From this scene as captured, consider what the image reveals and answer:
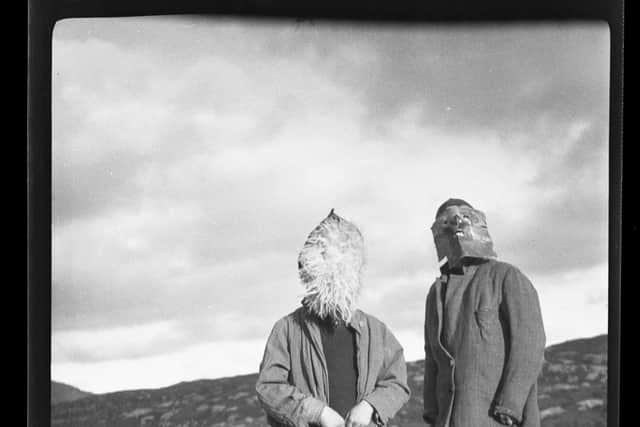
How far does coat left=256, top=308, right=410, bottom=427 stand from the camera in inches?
150

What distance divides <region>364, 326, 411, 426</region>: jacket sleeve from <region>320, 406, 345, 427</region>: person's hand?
0.11 m

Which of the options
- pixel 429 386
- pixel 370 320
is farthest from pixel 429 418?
pixel 370 320

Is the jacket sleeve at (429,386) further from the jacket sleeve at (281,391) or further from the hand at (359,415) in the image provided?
the jacket sleeve at (281,391)

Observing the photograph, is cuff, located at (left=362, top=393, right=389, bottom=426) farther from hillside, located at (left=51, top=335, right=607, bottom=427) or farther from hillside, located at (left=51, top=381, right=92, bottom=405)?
hillside, located at (left=51, top=381, right=92, bottom=405)

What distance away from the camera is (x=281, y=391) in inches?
151

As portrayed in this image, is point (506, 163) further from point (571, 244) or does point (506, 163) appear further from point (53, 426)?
point (53, 426)

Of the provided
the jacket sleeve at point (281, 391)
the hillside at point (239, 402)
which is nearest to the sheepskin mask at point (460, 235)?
the hillside at point (239, 402)

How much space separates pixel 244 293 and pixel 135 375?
46 cm

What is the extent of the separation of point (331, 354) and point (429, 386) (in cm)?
34

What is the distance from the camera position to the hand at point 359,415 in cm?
381

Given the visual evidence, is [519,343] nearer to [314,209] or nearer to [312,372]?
[312,372]

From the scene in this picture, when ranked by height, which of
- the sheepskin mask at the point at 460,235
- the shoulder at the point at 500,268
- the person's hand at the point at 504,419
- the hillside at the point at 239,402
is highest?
the sheepskin mask at the point at 460,235

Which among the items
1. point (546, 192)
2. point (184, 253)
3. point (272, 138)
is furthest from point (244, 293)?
point (546, 192)

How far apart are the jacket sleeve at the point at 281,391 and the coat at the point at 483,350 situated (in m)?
0.40
